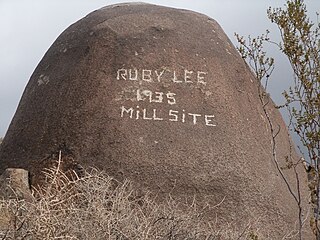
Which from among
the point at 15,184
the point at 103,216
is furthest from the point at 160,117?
the point at 103,216

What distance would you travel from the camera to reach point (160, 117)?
23.7 feet

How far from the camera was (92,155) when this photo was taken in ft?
23.4

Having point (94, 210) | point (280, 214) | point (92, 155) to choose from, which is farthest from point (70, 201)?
point (280, 214)

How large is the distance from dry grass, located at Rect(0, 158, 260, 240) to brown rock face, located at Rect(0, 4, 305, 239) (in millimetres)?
262

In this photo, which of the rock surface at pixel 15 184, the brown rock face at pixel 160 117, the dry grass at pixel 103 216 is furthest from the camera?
the brown rock face at pixel 160 117

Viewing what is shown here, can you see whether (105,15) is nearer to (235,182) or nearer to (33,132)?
(33,132)

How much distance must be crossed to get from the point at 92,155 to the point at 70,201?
1108mm

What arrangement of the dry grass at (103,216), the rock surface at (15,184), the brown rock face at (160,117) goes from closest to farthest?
the dry grass at (103,216), the rock surface at (15,184), the brown rock face at (160,117)

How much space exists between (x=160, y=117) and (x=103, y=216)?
5.79 ft

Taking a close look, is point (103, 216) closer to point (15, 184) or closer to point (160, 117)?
point (15, 184)

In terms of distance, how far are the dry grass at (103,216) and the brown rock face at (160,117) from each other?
10.3 inches

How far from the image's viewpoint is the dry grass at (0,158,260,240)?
5.29 m

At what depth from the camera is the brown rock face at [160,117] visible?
704cm

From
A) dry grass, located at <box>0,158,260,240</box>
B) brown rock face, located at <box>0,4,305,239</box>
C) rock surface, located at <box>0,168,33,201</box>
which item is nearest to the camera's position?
dry grass, located at <box>0,158,260,240</box>
